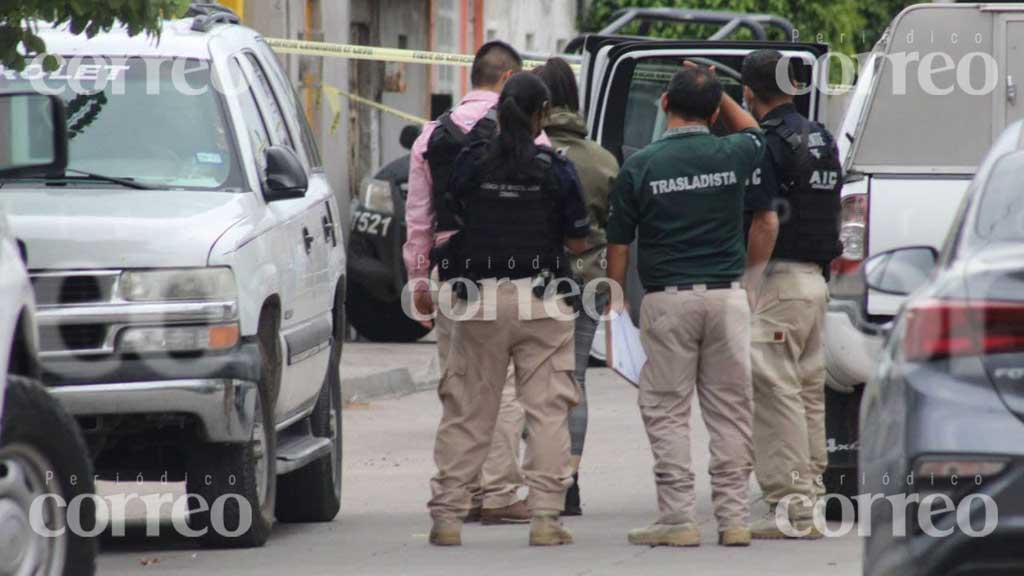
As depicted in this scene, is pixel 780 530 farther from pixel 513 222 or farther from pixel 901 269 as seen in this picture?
pixel 901 269

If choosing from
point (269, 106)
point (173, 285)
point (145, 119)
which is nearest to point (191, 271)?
point (173, 285)

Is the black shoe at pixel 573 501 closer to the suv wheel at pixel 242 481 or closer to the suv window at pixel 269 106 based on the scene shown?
the suv wheel at pixel 242 481

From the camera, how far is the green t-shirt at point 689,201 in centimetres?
838

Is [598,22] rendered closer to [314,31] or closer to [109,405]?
[314,31]

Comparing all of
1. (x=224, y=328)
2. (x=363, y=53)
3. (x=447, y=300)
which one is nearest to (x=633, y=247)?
(x=447, y=300)

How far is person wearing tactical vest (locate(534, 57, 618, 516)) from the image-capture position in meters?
9.44

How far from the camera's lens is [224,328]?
8.27 metres

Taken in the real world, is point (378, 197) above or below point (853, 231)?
below

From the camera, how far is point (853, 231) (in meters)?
9.10

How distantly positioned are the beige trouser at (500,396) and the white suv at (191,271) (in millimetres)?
717

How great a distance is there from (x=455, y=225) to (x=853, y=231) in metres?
1.59

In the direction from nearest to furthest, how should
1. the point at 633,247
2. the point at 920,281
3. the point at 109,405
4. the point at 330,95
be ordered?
the point at 920,281
the point at 109,405
the point at 633,247
the point at 330,95

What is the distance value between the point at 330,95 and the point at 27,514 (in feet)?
57.4

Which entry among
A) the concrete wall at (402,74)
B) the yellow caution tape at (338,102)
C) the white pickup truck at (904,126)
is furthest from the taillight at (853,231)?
the concrete wall at (402,74)
